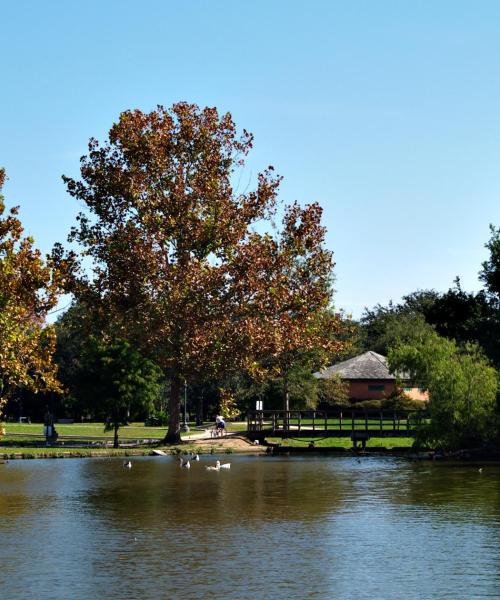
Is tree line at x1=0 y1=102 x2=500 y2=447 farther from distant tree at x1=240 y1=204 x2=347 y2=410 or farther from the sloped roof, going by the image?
the sloped roof

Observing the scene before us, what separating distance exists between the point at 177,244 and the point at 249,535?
40190 millimetres

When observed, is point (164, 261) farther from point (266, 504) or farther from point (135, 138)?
point (266, 504)

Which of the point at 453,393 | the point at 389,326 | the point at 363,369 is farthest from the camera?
the point at 389,326

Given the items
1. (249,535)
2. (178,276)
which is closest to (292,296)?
(178,276)

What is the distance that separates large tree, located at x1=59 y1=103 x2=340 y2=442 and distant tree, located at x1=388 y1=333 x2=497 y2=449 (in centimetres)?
1109

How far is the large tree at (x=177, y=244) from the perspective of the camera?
67.9 metres

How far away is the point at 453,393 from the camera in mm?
60719

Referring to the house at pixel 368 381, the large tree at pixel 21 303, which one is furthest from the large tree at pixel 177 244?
the house at pixel 368 381

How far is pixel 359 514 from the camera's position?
35.9 metres

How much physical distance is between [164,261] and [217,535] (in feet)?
129

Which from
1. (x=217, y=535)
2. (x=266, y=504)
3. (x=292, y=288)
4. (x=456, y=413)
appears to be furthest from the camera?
(x=292, y=288)

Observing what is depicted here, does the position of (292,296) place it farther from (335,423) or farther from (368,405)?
(368,405)

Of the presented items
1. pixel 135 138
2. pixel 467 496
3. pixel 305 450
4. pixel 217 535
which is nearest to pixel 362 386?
pixel 305 450

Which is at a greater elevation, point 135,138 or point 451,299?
point 135,138
